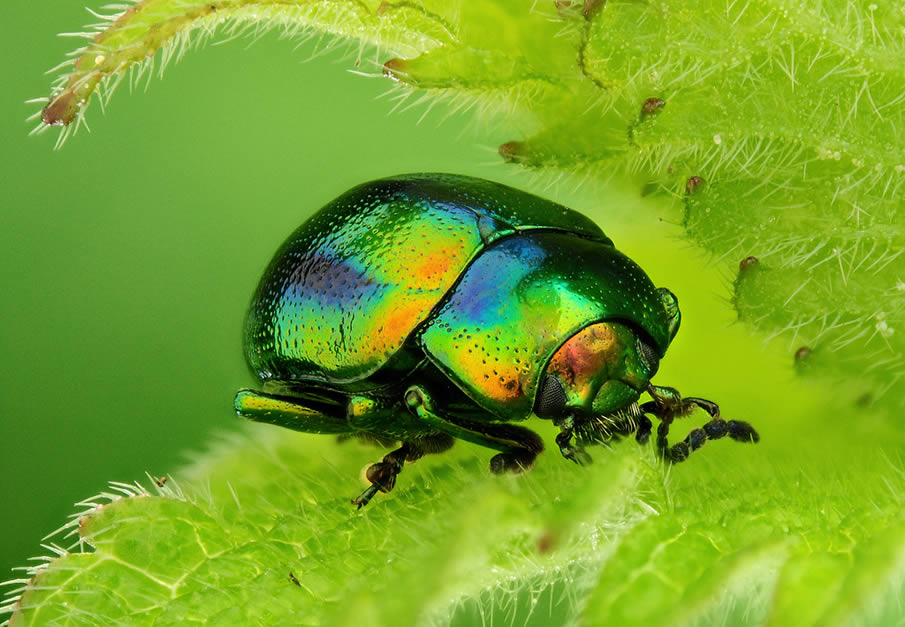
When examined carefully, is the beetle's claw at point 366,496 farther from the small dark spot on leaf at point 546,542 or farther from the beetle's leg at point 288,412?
the small dark spot on leaf at point 546,542

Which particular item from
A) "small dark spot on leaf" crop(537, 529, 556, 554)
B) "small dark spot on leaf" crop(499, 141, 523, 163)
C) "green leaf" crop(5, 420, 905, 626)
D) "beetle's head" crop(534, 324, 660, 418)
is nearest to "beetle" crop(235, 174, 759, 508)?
"beetle's head" crop(534, 324, 660, 418)

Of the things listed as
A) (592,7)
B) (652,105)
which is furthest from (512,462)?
(592,7)

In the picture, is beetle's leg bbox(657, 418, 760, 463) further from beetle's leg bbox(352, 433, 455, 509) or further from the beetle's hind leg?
beetle's leg bbox(352, 433, 455, 509)

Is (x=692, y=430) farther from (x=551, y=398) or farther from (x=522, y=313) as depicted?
(x=522, y=313)

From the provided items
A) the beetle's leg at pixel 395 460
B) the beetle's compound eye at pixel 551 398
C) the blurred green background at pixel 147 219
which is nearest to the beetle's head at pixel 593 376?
the beetle's compound eye at pixel 551 398

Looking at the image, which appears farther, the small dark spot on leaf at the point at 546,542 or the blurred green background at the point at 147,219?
the blurred green background at the point at 147,219

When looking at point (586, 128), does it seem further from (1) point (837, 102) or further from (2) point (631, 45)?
(1) point (837, 102)
